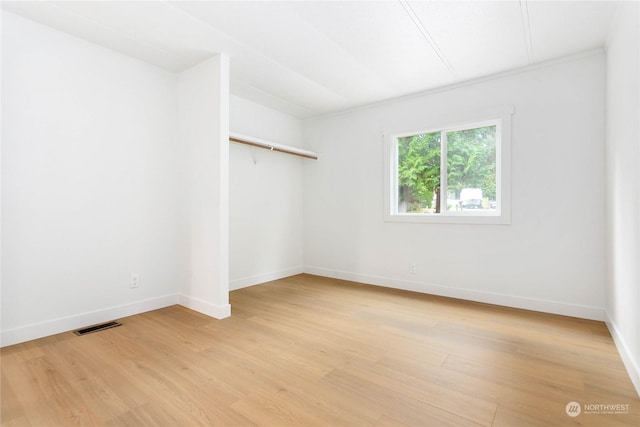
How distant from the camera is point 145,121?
3.07 meters

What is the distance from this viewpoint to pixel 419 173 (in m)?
3.94

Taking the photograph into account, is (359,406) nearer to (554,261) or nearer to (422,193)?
(554,261)

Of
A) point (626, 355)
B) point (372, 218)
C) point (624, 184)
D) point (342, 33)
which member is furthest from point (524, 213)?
point (342, 33)

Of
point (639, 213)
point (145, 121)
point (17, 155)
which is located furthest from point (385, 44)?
point (17, 155)

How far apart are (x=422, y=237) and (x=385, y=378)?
2.23 meters

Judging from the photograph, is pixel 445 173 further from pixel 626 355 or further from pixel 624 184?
pixel 626 355

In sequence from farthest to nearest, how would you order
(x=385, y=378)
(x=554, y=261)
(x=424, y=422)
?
(x=554, y=261), (x=385, y=378), (x=424, y=422)

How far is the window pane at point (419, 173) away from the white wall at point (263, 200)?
1641mm

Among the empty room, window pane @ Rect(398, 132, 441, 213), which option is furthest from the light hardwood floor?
window pane @ Rect(398, 132, 441, 213)

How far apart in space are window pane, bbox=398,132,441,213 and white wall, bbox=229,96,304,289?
164cm

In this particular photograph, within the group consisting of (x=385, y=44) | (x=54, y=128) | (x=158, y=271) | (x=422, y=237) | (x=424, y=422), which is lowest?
(x=424, y=422)

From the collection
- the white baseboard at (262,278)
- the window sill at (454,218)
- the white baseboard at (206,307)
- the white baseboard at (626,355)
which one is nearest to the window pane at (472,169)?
the window sill at (454,218)

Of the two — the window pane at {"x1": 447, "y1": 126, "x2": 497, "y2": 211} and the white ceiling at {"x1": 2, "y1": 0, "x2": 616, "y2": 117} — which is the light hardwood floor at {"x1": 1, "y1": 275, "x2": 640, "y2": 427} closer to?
the window pane at {"x1": 447, "y1": 126, "x2": 497, "y2": 211}

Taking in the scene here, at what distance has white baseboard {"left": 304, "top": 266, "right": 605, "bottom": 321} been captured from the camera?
9.33ft
